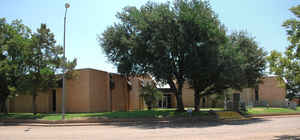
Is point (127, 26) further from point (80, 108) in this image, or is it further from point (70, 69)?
point (80, 108)

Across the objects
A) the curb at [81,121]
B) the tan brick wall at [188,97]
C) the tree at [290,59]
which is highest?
the tree at [290,59]

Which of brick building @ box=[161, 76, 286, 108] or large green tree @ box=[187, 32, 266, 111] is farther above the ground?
large green tree @ box=[187, 32, 266, 111]

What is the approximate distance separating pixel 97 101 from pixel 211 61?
47.5 feet

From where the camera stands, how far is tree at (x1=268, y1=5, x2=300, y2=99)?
38.2 ft

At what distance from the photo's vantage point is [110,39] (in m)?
26.9

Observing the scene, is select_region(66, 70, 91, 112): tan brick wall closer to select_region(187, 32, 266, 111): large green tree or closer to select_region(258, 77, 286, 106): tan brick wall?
select_region(187, 32, 266, 111): large green tree

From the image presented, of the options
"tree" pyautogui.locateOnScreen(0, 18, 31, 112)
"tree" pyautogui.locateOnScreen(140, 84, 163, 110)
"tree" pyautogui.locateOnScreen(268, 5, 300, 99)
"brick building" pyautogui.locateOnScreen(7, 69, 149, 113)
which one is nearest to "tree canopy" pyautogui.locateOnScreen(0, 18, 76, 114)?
"tree" pyautogui.locateOnScreen(0, 18, 31, 112)

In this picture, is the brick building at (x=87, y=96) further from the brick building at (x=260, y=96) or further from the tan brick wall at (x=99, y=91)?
the brick building at (x=260, y=96)

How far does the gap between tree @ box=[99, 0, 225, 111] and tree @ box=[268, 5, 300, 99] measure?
460 inches

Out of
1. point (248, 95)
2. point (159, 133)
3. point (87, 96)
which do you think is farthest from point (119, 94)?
point (248, 95)

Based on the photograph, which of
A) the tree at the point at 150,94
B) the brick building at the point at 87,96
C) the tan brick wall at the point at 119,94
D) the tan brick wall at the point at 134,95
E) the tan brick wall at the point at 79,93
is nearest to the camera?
the tan brick wall at the point at 79,93

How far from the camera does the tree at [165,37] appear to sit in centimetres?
2397

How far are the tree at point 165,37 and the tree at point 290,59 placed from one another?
11.7m

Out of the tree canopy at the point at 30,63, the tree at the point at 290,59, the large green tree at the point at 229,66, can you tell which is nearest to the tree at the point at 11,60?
the tree canopy at the point at 30,63
